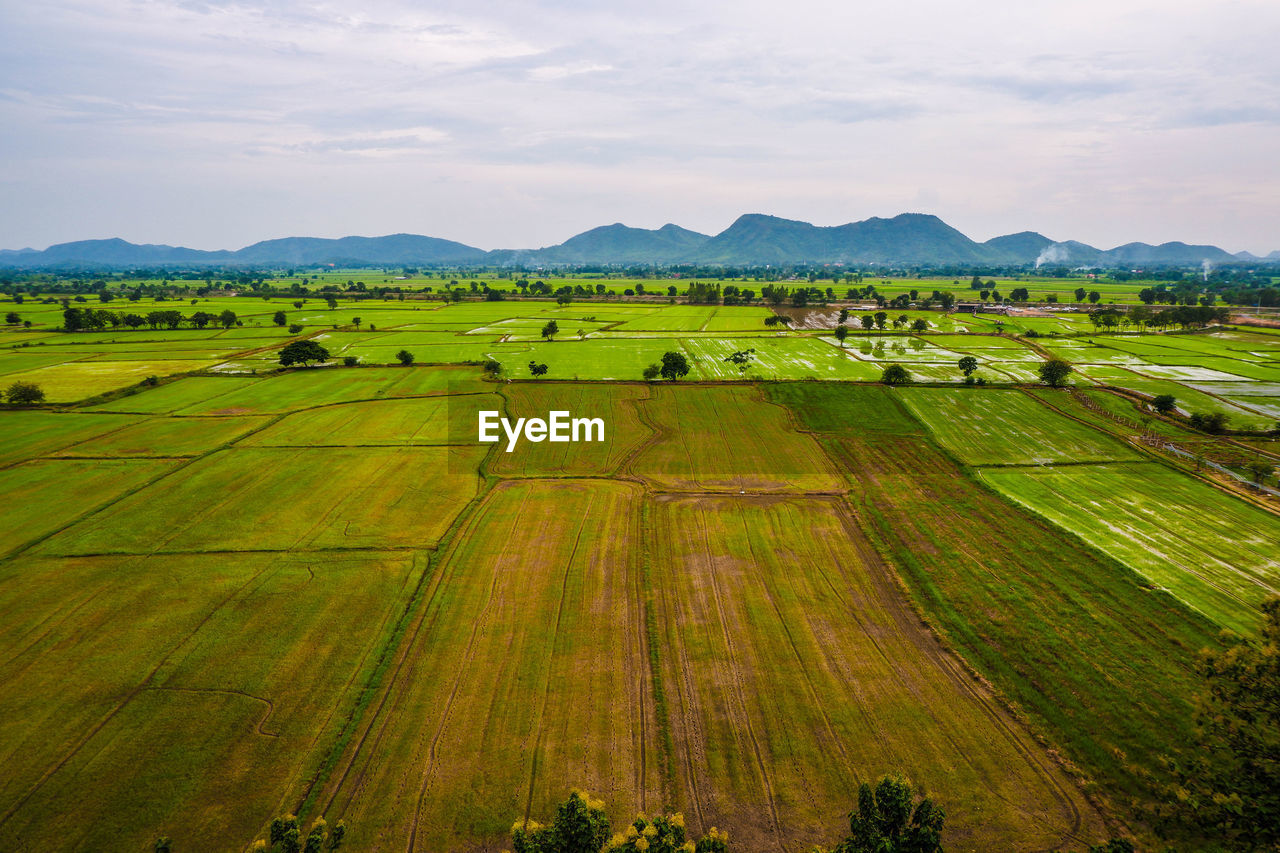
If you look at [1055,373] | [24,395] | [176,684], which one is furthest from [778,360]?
[24,395]

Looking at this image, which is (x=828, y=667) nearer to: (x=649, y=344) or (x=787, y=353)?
(x=787, y=353)

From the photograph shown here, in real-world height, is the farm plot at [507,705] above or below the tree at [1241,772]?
below

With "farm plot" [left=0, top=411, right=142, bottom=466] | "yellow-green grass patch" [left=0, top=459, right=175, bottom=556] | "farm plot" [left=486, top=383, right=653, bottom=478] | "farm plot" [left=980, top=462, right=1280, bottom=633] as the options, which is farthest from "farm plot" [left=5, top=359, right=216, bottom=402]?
"farm plot" [left=980, top=462, right=1280, bottom=633]

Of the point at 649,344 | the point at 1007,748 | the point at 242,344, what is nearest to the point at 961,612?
the point at 1007,748

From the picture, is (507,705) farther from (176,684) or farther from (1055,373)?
(1055,373)

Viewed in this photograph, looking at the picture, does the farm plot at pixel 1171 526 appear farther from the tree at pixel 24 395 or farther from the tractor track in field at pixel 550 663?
the tree at pixel 24 395

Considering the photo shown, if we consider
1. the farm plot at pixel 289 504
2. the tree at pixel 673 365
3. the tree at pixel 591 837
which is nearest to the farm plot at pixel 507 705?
the tree at pixel 591 837
